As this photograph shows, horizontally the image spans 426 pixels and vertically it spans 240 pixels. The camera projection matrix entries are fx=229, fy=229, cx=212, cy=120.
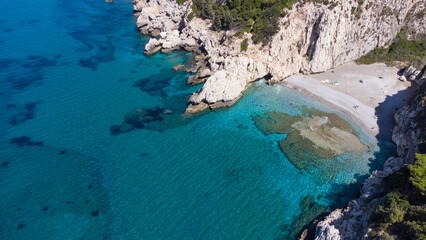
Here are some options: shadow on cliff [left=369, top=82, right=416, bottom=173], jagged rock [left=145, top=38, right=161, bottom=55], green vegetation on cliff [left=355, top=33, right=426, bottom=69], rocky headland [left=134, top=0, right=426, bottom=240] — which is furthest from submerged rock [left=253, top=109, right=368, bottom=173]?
jagged rock [left=145, top=38, right=161, bottom=55]

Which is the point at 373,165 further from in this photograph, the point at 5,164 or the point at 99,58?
the point at 99,58

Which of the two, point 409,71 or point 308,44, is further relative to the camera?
point 308,44

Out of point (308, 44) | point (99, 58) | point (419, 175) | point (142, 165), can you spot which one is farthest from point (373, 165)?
point (99, 58)

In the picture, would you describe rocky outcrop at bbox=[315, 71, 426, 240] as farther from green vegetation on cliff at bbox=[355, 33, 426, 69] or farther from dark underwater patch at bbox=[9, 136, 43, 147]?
dark underwater patch at bbox=[9, 136, 43, 147]

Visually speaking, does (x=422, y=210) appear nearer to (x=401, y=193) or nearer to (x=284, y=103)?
(x=401, y=193)

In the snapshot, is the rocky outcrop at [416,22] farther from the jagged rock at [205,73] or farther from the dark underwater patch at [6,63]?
the dark underwater patch at [6,63]

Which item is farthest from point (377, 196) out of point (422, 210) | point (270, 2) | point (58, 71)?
point (58, 71)
